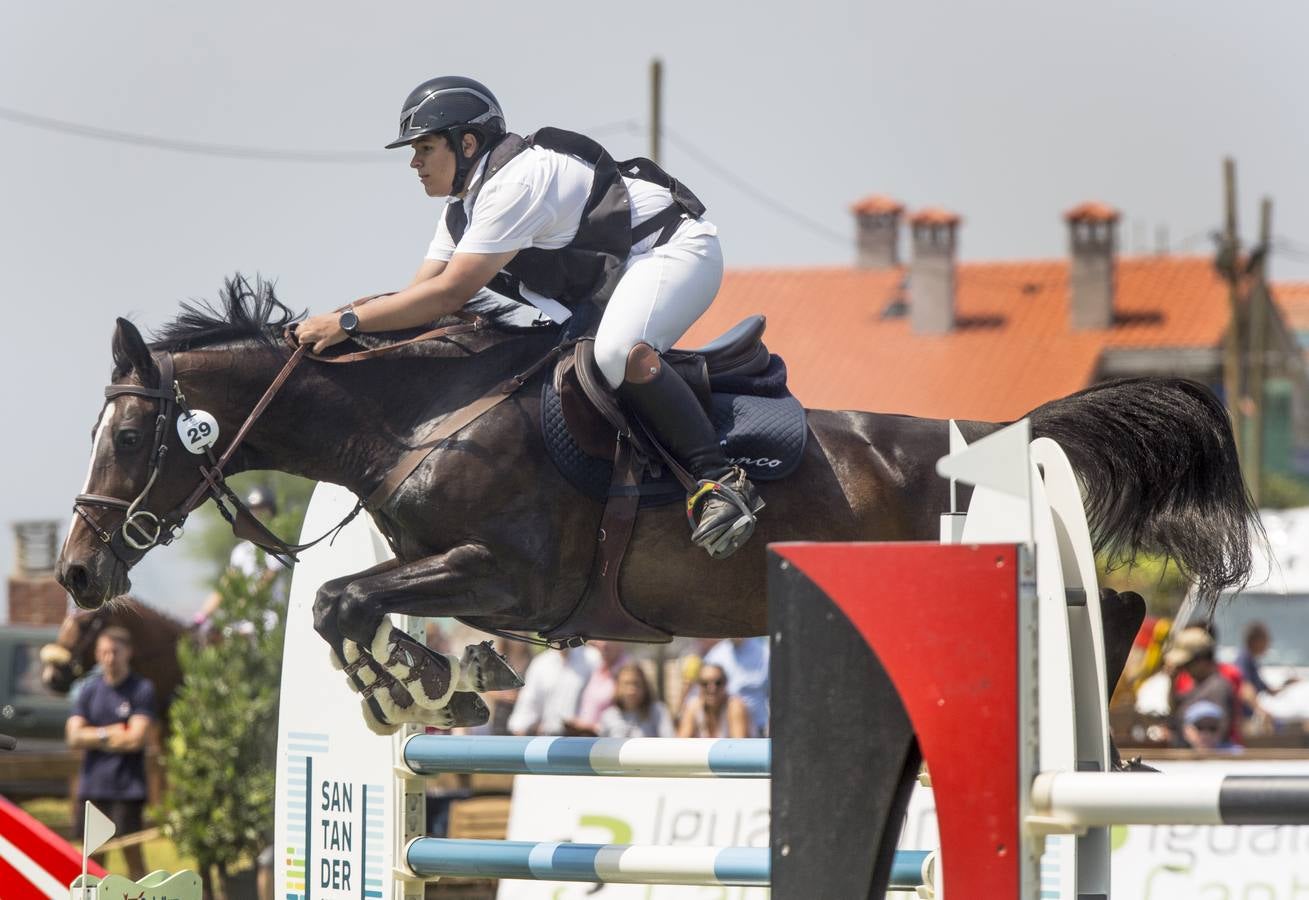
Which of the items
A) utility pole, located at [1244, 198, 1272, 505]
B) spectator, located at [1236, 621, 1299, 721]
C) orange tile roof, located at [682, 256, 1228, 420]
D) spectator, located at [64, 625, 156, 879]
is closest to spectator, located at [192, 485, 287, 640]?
spectator, located at [64, 625, 156, 879]

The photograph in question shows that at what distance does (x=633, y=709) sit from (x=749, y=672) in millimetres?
638

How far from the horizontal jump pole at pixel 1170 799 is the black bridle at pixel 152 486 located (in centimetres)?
256

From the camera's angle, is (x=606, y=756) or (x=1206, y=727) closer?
(x=606, y=756)

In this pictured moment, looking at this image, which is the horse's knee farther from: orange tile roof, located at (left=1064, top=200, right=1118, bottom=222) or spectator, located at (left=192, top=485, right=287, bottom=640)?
orange tile roof, located at (left=1064, top=200, right=1118, bottom=222)

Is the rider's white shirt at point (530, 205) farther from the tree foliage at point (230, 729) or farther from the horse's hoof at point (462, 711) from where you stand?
the tree foliage at point (230, 729)

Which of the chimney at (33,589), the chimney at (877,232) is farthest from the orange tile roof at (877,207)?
the chimney at (33,589)

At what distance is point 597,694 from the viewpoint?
31.4 feet

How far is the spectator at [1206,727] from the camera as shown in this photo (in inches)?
364

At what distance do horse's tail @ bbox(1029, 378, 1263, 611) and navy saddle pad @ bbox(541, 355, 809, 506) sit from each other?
2.22 ft

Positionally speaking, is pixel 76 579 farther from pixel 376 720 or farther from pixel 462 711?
pixel 462 711

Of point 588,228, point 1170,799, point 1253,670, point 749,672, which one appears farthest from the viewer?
point 1253,670

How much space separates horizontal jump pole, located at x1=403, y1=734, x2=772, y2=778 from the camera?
3926 millimetres

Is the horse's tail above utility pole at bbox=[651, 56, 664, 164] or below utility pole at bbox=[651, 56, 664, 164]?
below

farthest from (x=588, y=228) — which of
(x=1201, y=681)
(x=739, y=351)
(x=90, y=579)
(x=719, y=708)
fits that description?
(x=1201, y=681)
